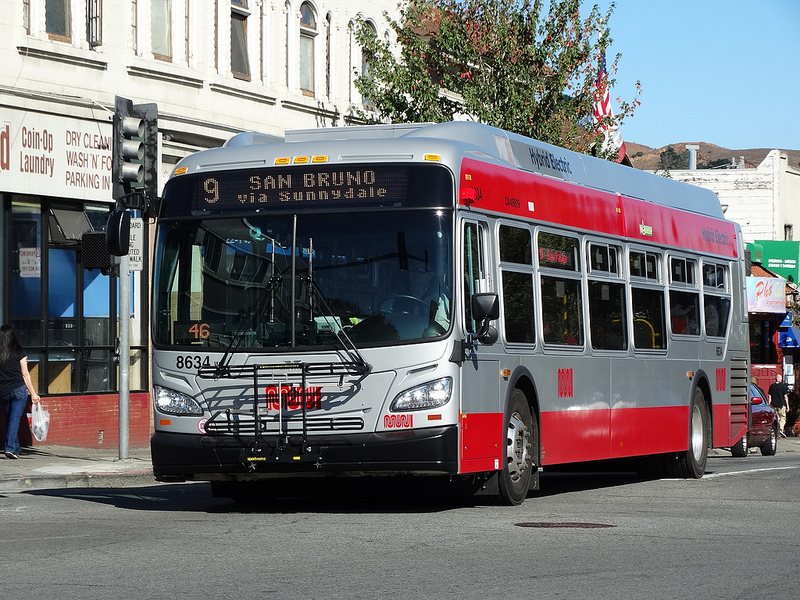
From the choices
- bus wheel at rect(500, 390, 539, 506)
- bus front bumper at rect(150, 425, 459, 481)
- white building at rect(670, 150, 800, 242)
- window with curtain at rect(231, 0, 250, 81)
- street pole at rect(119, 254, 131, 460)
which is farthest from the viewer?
white building at rect(670, 150, 800, 242)

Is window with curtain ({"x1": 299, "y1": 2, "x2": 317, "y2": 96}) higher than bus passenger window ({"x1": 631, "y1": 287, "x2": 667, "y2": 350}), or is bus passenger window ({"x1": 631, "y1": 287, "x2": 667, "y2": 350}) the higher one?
window with curtain ({"x1": 299, "y1": 2, "x2": 317, "y2": 96})

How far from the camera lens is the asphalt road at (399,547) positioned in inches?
315

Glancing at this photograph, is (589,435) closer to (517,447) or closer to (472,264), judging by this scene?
(517,447)

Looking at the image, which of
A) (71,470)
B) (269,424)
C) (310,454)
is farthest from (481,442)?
(71,470)

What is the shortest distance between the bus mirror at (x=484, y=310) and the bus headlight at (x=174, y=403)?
94.9 inches

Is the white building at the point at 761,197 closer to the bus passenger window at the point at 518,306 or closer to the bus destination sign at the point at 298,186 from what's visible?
the bus passenger window at the point at 518,306

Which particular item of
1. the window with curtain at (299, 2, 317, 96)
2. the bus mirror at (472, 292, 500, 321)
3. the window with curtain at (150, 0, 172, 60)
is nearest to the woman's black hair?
the window with curtain at (150, 0, 172, 60)

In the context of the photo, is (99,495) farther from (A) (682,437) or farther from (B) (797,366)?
(B) (797,366)

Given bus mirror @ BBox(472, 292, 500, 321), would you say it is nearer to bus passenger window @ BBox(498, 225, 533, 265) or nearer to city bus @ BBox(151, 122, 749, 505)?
city bus @ BBox(151, 122, 749, 505)

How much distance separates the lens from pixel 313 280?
11.9 m

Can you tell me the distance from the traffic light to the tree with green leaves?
31.9ft

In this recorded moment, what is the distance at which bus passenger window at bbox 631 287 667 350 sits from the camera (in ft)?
52.7

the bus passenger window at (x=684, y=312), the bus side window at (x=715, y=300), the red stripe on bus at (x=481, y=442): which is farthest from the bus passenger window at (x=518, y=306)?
the bus side window at (x=715, y=300)

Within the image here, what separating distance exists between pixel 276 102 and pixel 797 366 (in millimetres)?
30946
